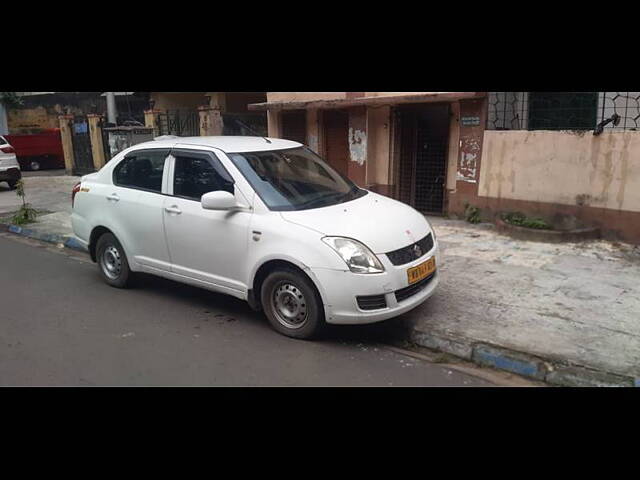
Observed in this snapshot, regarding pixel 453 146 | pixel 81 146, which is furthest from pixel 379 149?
pixel 81 146

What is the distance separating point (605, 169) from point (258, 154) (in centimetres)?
498

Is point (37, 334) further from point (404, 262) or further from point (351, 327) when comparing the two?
point (404, 262)

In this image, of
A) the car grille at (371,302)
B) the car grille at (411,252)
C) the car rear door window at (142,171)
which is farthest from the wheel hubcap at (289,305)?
the car rear door window at (142,171)

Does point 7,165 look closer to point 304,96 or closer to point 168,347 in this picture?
point 304,96

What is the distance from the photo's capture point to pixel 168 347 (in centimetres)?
448

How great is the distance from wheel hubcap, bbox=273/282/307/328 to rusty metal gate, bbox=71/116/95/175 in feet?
44.7

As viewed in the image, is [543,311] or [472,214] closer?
[543,311]

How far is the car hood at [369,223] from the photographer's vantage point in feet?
14.3

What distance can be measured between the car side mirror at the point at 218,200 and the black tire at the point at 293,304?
73 centimetres

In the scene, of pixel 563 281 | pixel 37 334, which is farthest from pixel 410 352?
pixel 37 334

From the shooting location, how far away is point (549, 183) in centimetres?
773

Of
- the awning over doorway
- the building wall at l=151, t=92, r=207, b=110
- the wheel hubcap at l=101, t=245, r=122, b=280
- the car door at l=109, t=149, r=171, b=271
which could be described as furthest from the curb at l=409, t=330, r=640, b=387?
the building wall at l=151, t=92, r=207, b=110

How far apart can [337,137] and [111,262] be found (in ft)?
19.3

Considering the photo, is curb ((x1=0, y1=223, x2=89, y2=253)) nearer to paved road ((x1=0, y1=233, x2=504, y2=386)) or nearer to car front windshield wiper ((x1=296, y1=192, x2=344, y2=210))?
paved road ((x1=0, y1=233, x2=504, y2=386))
